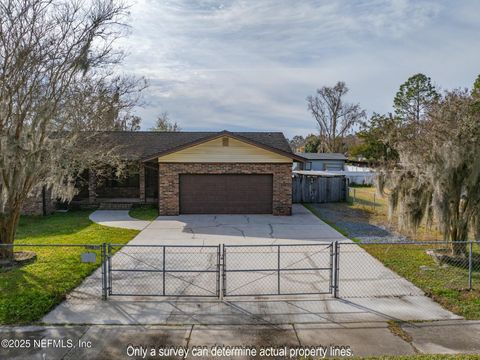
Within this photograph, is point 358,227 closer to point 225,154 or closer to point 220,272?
point 225,154

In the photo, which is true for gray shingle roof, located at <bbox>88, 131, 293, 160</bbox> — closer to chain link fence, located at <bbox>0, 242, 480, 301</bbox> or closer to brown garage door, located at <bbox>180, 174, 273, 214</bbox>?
brown garage door, located at <bbox>180, 174, 273, 214</bbox>

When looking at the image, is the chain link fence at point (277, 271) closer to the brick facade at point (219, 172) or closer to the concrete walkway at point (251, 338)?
the concrete walkway at point (251, 338)

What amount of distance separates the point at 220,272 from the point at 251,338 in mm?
2620

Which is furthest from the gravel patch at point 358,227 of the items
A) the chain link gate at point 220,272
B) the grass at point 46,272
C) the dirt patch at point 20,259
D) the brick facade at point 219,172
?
the dirt patch at point 20,259

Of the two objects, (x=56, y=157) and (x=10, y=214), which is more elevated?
(x=56, y=157)

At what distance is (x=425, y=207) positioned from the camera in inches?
355

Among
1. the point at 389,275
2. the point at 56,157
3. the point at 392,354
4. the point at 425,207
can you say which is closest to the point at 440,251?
the point at 425,207

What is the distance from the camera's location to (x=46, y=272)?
7.92 m

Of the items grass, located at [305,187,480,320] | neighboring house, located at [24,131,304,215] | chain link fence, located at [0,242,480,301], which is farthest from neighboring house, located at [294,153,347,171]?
chain link fence, located at [0,242,480,301]

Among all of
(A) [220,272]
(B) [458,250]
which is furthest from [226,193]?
(B) [458,250]

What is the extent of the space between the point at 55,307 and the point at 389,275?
6.94 m

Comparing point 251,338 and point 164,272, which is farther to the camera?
point 164,272

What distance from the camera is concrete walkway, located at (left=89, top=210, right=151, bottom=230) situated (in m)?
13.9

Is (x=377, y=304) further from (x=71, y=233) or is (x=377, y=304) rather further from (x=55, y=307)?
(x=71, y=233)
